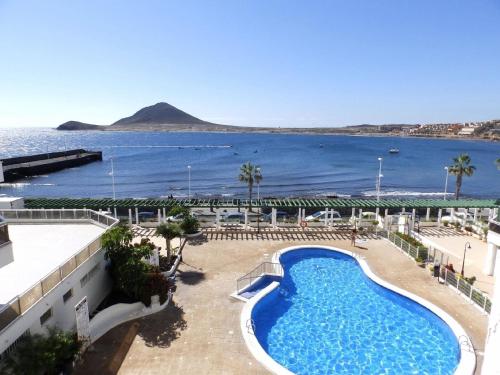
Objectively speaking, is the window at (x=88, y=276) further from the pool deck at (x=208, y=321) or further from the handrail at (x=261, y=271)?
the handrail at (x=261, y=271)

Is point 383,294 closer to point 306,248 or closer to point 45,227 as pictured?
point 306,248

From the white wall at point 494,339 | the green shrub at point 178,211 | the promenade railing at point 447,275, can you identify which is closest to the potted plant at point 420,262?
the promenade railing at point 447,275

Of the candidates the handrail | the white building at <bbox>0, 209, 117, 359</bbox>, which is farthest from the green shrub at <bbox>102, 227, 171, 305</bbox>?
the handrail

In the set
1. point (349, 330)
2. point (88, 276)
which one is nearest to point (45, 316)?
point (88, 276)

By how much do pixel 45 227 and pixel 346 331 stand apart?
1720 centimetres

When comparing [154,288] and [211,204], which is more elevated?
[211,204]

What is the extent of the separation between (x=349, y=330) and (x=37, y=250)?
15.1 metres

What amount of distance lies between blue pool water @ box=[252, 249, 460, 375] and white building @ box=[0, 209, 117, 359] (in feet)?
26.0

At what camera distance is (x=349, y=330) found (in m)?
15.4

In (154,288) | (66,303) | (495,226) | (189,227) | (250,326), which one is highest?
(495,226)

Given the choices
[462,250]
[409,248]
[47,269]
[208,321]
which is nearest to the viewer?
[47,269]

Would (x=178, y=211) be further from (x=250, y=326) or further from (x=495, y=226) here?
(x=495, y=226)

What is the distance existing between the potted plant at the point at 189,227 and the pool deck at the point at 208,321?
1762 millimetres

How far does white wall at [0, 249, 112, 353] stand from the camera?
9.92 m
